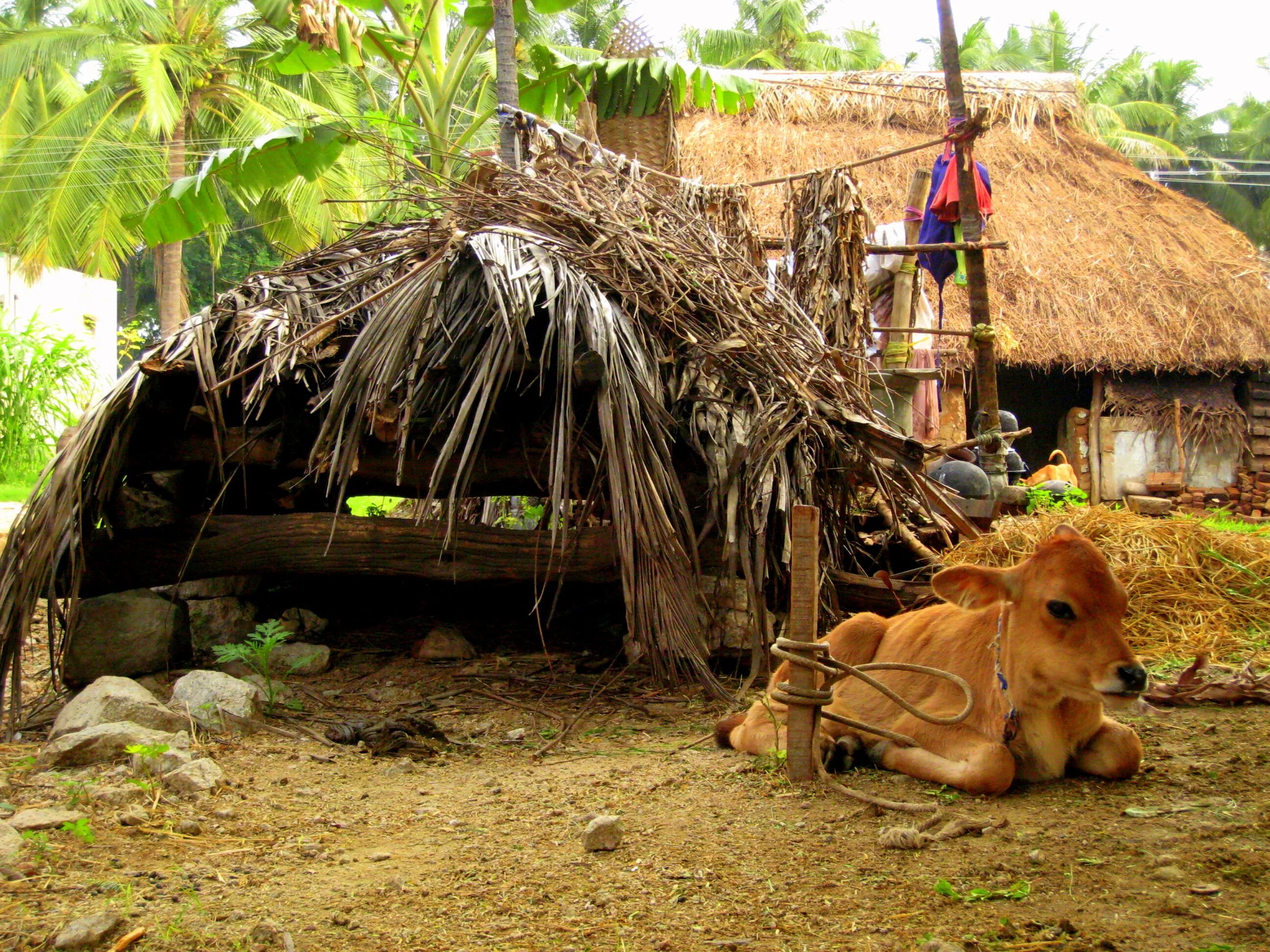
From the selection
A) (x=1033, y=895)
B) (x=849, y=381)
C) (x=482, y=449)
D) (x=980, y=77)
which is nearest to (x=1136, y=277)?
(x=980, y=77)

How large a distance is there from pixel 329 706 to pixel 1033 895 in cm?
356

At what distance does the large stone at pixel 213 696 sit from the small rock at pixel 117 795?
942mm

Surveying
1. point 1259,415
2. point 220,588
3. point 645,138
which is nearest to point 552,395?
point 220,588

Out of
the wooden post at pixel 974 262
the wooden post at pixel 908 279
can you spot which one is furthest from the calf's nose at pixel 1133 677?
the wooden post at pixel 908 279

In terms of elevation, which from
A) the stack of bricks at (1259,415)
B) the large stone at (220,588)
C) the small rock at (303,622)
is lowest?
the small rock at (303,622)

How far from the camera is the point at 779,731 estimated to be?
3.80 m

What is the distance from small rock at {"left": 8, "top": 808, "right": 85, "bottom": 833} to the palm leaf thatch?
1415mm

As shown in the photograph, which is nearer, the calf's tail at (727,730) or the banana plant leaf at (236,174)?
the calf's tail at (727,730)

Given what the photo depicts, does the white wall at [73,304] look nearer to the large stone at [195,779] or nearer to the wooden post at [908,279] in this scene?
the wooden post at [908,279]

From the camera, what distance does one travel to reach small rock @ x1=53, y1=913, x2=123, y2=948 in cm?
237

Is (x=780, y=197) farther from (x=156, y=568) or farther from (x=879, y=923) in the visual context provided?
(x=879, y=923)

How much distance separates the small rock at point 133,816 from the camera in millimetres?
3242

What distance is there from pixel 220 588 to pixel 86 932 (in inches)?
153

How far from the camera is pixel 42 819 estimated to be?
322 centimetres
